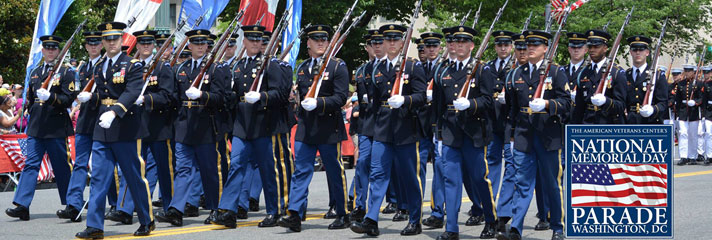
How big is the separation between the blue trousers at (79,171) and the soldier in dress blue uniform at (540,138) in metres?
4.26

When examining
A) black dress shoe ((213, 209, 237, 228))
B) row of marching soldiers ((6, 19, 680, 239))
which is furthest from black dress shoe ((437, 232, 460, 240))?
black dress shoe ((213, 209, 237, 228))

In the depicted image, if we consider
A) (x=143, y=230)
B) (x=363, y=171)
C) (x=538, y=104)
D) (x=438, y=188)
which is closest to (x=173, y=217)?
(x=143, y=230)

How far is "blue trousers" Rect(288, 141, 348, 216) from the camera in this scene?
10.2 meters

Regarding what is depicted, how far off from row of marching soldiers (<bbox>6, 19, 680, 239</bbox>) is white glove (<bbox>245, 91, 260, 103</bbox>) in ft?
0.05

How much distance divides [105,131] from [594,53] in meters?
4.81

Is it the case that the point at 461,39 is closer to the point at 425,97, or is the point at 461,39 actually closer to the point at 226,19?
the point at 425,97

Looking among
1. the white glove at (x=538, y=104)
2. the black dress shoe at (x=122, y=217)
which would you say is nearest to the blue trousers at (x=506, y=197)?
the white glove at (x=538, y=104)

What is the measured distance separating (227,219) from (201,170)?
3.45 ft

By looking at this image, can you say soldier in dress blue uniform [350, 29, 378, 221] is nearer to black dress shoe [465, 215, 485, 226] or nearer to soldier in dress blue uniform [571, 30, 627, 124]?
black dress shoe [465, 215, 485, 226]

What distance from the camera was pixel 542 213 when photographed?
34.7 feet

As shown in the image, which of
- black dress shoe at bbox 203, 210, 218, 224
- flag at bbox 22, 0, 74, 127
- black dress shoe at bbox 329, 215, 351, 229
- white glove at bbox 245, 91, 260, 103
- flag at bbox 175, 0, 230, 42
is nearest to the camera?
white glove at bbox 245, 91, 260, 103

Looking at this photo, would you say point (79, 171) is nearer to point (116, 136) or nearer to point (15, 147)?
point (116, 136)

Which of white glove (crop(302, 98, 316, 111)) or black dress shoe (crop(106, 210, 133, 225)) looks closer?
white glove (crop(302, 98, 316, 111))

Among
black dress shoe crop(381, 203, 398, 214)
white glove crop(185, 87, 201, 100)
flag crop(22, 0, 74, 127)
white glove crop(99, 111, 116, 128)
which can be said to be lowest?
black dress shoe crop(381, 203, 398, 214)
